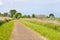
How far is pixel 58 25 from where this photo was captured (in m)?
31.0

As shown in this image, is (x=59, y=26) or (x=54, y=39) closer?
(x=54, y=39)

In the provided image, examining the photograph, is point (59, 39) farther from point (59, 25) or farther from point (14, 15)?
point (14, 15)

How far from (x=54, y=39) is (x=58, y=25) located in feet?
45.1

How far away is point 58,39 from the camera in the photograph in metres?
17.3

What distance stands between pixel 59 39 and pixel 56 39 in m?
0.25

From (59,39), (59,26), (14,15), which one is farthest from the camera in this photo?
(14,15)

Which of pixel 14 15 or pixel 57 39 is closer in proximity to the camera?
pixel 57 39

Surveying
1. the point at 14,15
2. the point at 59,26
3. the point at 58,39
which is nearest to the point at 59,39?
the point at 58,39

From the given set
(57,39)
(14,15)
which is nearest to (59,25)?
(57,39)

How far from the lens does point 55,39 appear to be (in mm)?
17391

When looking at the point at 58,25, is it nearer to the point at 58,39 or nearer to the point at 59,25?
the point at 59,25

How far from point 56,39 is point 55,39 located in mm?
86

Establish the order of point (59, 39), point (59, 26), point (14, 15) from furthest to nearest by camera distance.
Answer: point (14, 15)
point (59, 26)
point (59, 39)

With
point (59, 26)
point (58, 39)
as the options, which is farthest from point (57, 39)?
point (59, 26)
